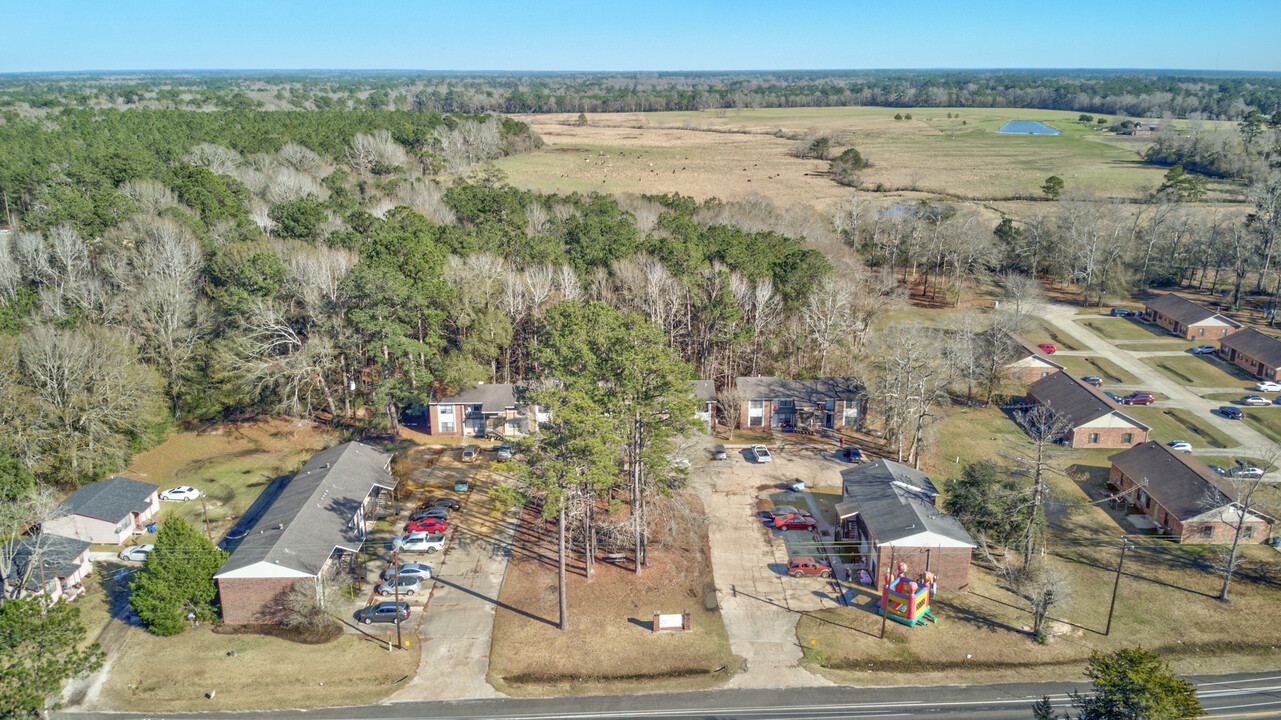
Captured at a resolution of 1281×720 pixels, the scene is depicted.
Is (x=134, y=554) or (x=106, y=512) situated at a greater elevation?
(x=106, y=512)

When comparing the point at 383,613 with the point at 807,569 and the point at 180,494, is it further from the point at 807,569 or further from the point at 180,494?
the point at 807,569

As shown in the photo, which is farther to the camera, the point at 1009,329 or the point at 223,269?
the point at 1009,329

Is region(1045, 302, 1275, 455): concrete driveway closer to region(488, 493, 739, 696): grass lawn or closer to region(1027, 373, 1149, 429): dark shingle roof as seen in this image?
region(1027, 373, 1149, 429): dark shingle roof

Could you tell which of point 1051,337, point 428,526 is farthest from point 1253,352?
point 428,526

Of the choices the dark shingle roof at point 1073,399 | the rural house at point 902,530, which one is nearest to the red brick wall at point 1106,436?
the dark shingle roof at point 1073,399

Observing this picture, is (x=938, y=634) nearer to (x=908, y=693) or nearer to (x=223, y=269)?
(x=908, y=693)

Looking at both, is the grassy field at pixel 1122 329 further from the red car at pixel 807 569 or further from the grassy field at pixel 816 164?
the red car at pixel 807 569

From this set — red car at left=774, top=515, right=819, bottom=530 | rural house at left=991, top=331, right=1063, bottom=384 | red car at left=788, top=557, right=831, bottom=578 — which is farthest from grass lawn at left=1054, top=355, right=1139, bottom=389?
red car at left=788, top=557, right=831, bottom=578

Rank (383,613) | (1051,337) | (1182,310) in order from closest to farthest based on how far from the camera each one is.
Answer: (383,613), (1051,337), (1182,310)

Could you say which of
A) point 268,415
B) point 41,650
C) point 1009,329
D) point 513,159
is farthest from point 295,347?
point 513,159
